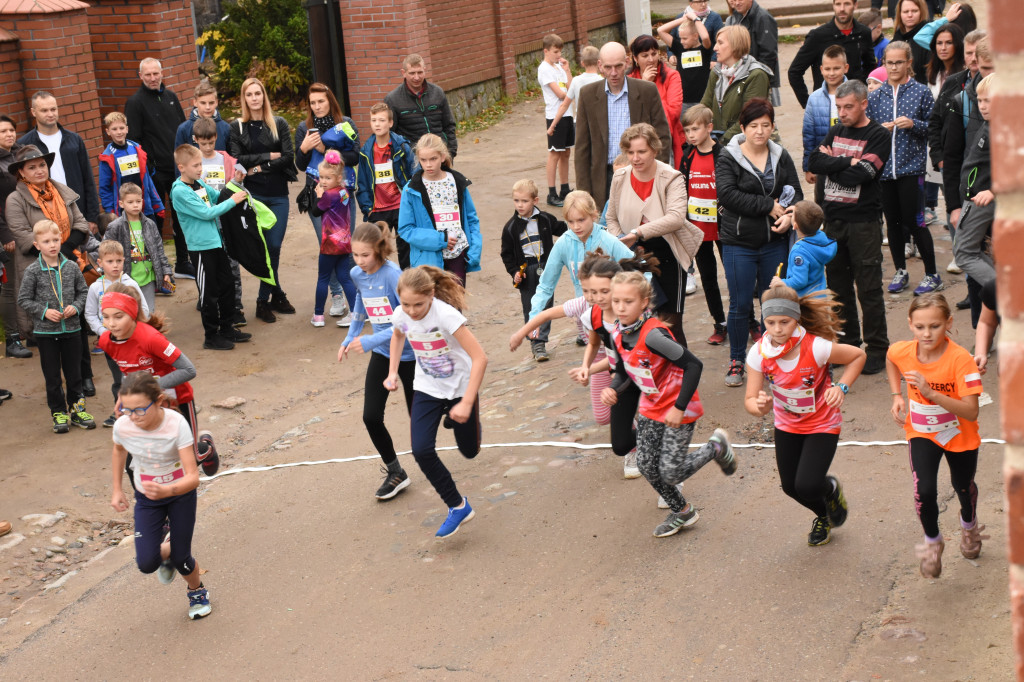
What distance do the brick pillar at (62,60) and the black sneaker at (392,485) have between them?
20.6ft

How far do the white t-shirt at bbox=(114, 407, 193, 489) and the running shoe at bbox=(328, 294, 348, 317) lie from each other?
5136mm

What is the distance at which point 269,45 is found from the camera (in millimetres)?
17281

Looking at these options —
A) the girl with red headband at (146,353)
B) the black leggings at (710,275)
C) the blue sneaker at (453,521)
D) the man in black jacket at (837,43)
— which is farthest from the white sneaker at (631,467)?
the man in black jacket at (837,43)

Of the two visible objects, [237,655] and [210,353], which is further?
[210,353]

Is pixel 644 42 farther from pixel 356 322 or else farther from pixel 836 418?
pixel 836 418

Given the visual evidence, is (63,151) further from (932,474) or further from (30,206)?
(932,474)

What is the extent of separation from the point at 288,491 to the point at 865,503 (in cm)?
388

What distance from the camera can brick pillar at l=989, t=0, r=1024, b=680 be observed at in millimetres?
1700

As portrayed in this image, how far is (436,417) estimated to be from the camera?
6371 millimetres

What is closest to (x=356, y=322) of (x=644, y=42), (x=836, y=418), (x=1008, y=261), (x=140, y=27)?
(x=836, y=418)

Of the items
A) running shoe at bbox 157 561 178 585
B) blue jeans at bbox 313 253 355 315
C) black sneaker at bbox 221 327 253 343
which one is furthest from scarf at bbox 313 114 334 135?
running shoe at bbox 157 561 178 585

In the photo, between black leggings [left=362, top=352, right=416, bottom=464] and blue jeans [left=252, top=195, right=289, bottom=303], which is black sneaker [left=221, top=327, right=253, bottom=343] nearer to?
blue jeans [left=252, top=195, right=289, bottom=303]

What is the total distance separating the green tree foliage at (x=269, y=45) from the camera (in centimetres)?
1733

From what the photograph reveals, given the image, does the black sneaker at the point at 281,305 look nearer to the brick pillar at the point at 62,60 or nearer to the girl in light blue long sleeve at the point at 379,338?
the brick pillar at the point at 62,60
